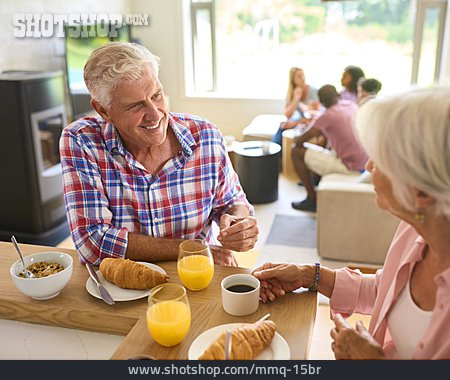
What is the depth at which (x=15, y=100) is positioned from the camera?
3256 millimetres

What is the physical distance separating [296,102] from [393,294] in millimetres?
4169

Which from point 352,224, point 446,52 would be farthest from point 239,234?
point 446,52

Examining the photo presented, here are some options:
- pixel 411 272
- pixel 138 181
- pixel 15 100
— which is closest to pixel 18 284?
pixel 138 181

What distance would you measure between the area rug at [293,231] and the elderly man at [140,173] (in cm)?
192

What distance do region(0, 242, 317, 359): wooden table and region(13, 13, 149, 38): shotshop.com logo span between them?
3.11 m

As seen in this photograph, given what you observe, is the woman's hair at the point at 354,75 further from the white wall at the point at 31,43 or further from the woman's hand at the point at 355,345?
the woman's hand at the point at 355,345

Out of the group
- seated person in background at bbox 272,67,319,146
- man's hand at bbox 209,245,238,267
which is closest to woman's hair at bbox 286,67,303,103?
seated person in background at bbox 272,67,319,146

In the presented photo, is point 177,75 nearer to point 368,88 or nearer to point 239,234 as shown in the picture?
point 368,88

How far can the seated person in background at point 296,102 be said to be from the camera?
506 cm

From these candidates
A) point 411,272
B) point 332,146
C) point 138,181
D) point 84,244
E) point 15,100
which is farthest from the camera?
point 332,146

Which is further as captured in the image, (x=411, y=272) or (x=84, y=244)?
(x=84, y=244)

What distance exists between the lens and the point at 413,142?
0.92 meters
